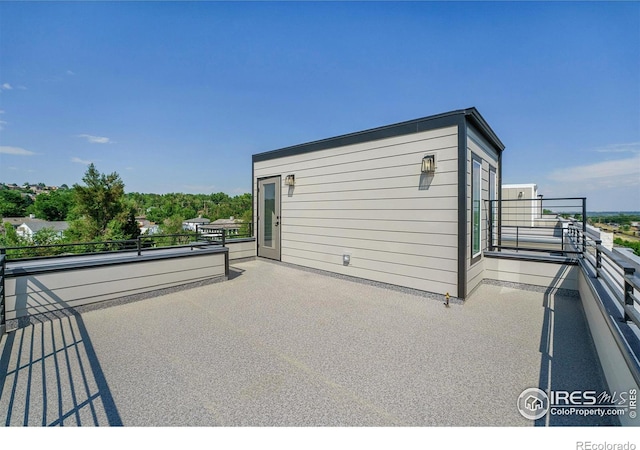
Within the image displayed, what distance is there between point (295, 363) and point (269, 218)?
15.5 feet

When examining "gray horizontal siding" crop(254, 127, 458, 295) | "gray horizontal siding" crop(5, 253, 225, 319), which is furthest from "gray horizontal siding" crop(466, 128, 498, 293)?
Answer: "gray horizontal siding" crop(5, 253, 225, 319)

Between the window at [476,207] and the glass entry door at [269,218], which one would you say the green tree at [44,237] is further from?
the window at [476,207]

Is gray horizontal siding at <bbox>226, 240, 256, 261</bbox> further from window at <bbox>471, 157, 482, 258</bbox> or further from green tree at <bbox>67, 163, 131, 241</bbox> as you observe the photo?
green tree at <bbox>67, 163, 131, 241</bbox>

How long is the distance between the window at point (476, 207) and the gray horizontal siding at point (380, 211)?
1.78 ft

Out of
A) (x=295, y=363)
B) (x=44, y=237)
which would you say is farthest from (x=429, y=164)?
(x=44, y=237)

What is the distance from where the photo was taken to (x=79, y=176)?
2203cm

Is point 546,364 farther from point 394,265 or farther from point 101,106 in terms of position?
point 101,106

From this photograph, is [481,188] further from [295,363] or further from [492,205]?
[295,363]

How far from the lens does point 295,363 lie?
7.39ft

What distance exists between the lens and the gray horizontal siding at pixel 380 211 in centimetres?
391

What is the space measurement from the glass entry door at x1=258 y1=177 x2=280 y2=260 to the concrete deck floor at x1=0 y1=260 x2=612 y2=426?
2.81 metres

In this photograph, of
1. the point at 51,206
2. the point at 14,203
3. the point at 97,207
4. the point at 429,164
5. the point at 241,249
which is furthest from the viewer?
the point at 51,206

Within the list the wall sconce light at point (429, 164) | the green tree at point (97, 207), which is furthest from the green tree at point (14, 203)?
the wall sconce light at point (429, 164)

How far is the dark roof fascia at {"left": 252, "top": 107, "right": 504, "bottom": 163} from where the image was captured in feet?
12.4
